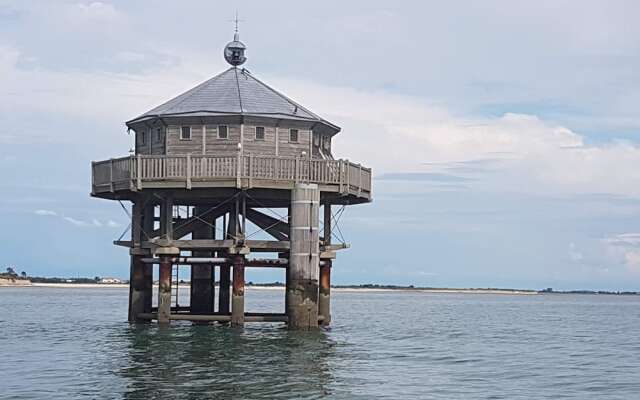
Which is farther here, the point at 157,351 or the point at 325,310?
the point at 325,310

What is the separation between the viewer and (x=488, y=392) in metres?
30.5

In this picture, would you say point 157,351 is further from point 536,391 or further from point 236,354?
point 536,391

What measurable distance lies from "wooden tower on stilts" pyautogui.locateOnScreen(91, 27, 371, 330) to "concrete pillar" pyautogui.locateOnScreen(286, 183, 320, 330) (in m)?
0.04

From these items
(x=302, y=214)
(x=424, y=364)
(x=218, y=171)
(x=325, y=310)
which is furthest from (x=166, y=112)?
(x=424, y=364)

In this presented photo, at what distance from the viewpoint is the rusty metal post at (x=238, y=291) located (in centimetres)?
4294

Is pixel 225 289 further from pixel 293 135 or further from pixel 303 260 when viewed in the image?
pixel 303 260

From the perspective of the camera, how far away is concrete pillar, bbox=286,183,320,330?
4209 cm

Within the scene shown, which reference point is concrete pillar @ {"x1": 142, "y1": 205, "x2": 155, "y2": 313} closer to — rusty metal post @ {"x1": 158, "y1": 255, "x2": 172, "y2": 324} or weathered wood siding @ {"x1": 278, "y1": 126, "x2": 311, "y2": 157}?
rusty metal post @ {"x1": 158, "y1": 255, "x2": 172, "y2": 324}

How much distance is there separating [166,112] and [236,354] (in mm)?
12509

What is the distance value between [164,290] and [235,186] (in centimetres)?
541

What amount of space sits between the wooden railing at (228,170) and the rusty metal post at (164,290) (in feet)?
11.2

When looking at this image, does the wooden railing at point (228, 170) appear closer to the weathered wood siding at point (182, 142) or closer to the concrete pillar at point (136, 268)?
the weathered wood siding at point (182, 142)

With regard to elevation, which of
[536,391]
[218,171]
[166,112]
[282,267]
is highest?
[166,112]

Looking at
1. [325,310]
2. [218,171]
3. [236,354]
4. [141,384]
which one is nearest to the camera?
[141,384]
